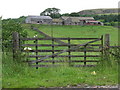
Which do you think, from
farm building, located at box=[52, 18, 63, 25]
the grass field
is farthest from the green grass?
farm building, located at box=[52, 18, 63, 25]

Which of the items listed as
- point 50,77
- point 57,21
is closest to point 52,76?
point 50,77

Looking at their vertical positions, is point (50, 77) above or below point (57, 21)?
below

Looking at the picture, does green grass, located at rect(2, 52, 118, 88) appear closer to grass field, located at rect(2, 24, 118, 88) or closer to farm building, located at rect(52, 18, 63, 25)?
grass field, located at rect(2, 24, 118, 88)

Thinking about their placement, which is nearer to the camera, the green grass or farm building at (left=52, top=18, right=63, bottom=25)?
the green grass

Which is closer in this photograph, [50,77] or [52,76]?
[50,77]

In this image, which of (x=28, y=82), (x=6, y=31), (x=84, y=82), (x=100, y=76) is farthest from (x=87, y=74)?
(x=6, y=31)

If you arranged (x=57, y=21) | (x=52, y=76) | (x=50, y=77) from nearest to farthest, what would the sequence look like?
(x=50, y=77) → (x=52, y=76) → (x=57, y=21)

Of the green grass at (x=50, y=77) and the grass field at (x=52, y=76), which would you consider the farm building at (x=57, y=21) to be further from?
the green grass at (x=50, y=77)

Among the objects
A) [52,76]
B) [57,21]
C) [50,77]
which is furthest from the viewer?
[57,21]

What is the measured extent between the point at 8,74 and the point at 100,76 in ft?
9.56

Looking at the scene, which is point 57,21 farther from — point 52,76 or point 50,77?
point 50,77

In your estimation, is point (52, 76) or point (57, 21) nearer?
point (52, 76)

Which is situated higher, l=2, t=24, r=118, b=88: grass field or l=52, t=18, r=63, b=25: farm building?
l=52, t=18, r=63, b=25: farm building

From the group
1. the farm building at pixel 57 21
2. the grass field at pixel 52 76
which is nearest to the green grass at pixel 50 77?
the grass field at pixel 52 76
